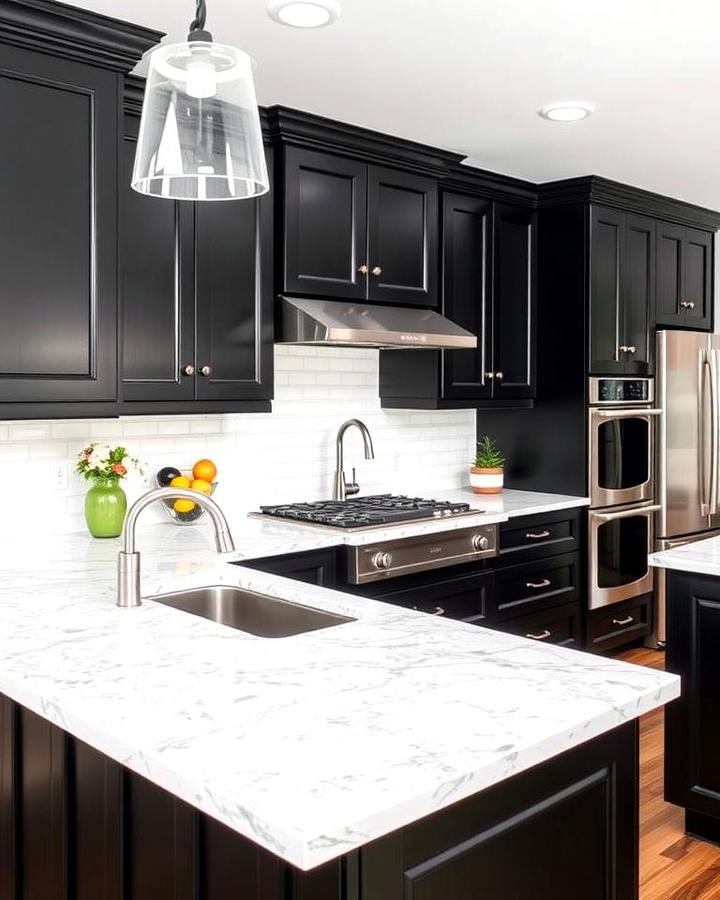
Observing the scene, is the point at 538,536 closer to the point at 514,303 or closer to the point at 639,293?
the point at 514,303

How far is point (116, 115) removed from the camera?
283 cm

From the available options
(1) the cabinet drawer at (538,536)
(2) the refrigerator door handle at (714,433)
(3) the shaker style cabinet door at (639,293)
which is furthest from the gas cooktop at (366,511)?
(2) the refrigerator door handle at (714,433)

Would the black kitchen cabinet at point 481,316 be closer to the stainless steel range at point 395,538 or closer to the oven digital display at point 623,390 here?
the oven digital display at point 623,390

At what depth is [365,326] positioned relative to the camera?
3.63 metres

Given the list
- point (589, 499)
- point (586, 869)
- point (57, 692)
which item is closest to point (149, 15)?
point (57, 692)

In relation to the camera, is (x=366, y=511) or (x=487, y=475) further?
(x=487, y=475)

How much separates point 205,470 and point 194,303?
0.66m

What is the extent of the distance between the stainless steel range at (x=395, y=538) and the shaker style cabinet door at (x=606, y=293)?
129 centimetres

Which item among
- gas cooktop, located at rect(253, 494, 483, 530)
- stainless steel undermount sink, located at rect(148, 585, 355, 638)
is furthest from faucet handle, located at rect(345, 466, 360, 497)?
stainless steel undermount sink, located at rect(148, 585, 355, 638)

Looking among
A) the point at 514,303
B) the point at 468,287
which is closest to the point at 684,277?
→ the point at 514,303

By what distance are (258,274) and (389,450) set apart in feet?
4.53

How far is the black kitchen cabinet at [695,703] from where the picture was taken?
2879mm

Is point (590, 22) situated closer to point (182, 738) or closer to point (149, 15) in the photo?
point (149, 15)

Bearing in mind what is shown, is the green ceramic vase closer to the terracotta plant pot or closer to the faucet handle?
the faucet handle
